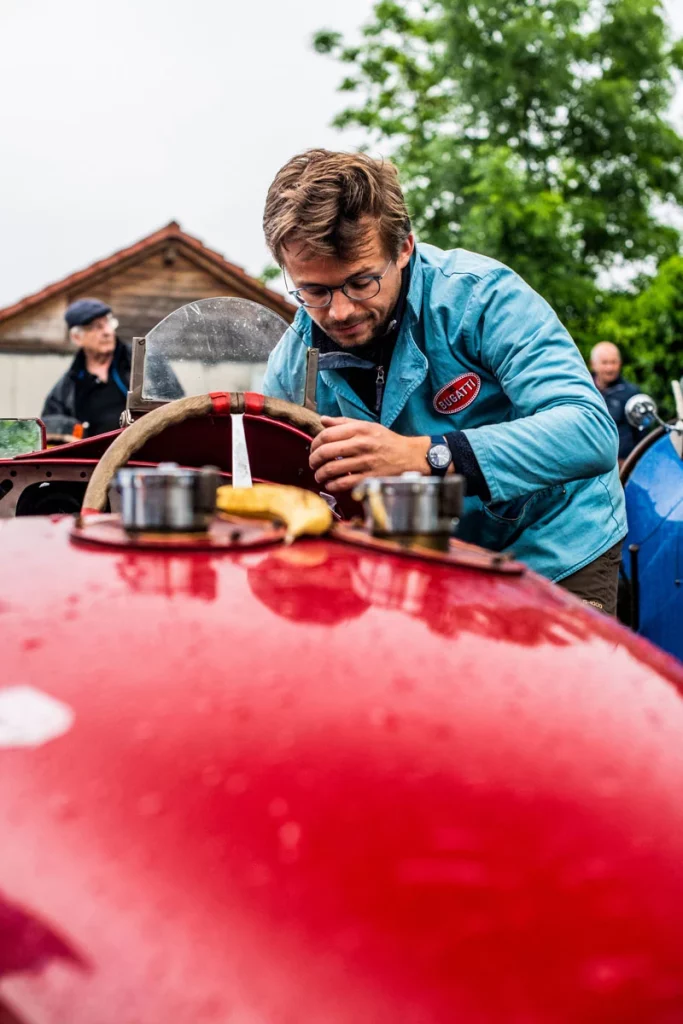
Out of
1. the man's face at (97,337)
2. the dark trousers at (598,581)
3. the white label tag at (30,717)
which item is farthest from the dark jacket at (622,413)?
the white label tag at (30,717)

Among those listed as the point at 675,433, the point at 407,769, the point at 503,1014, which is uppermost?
the point at 675,433

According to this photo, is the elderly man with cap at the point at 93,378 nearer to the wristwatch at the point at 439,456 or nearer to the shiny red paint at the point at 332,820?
the wristwatch at the point at 439,456

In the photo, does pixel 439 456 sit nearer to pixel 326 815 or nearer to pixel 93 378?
pixel 326 815

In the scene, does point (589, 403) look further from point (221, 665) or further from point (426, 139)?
point (426, 139)

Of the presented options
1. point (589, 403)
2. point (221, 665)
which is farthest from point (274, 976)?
point (589, 403)

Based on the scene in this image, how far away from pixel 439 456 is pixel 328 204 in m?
0.66

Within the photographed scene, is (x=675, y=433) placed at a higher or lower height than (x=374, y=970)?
higher

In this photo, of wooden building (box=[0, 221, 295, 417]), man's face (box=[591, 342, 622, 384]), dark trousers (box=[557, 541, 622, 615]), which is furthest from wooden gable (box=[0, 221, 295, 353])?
dark trousers (box=[557, 541, 622, 615])

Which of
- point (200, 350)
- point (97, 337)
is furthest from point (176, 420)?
point (97, 337)

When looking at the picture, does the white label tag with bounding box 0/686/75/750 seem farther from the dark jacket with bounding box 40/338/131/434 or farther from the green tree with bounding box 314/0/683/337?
the green tree with bounding box 314/0/683/337

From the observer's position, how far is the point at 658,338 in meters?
16.2

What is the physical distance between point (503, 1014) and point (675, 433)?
3574 millimetres

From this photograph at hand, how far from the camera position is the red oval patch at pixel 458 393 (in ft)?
8.96

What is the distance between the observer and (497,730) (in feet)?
3.19
